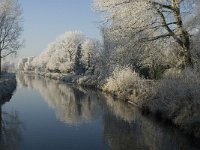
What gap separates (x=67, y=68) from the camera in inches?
3777

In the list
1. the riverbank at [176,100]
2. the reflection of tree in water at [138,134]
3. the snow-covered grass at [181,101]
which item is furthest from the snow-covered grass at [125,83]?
the reflection of tree in water at [138,134]

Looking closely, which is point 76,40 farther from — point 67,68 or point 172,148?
point 172,148

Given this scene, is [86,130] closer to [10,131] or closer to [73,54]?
[10,131]

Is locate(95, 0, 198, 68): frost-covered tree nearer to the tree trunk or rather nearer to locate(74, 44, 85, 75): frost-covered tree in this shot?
the tree trunk

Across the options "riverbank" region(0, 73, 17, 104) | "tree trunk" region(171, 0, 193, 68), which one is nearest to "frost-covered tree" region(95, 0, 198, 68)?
"tree trunk" region(171, 0, 193, 68)

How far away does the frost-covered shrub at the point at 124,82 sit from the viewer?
3288 centimetres

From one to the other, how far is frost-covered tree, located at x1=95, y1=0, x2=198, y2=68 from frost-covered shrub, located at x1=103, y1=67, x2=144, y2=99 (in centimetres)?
880

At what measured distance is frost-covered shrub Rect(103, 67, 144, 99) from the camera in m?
32.9

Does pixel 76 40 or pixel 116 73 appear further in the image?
pixel 76 40

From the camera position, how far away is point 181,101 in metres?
21.0

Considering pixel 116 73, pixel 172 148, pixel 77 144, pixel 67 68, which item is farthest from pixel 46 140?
pixel 67 68

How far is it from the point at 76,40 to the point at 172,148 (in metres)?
93.1

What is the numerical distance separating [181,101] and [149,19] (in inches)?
191

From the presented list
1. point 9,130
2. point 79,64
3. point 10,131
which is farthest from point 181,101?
point 79,64
